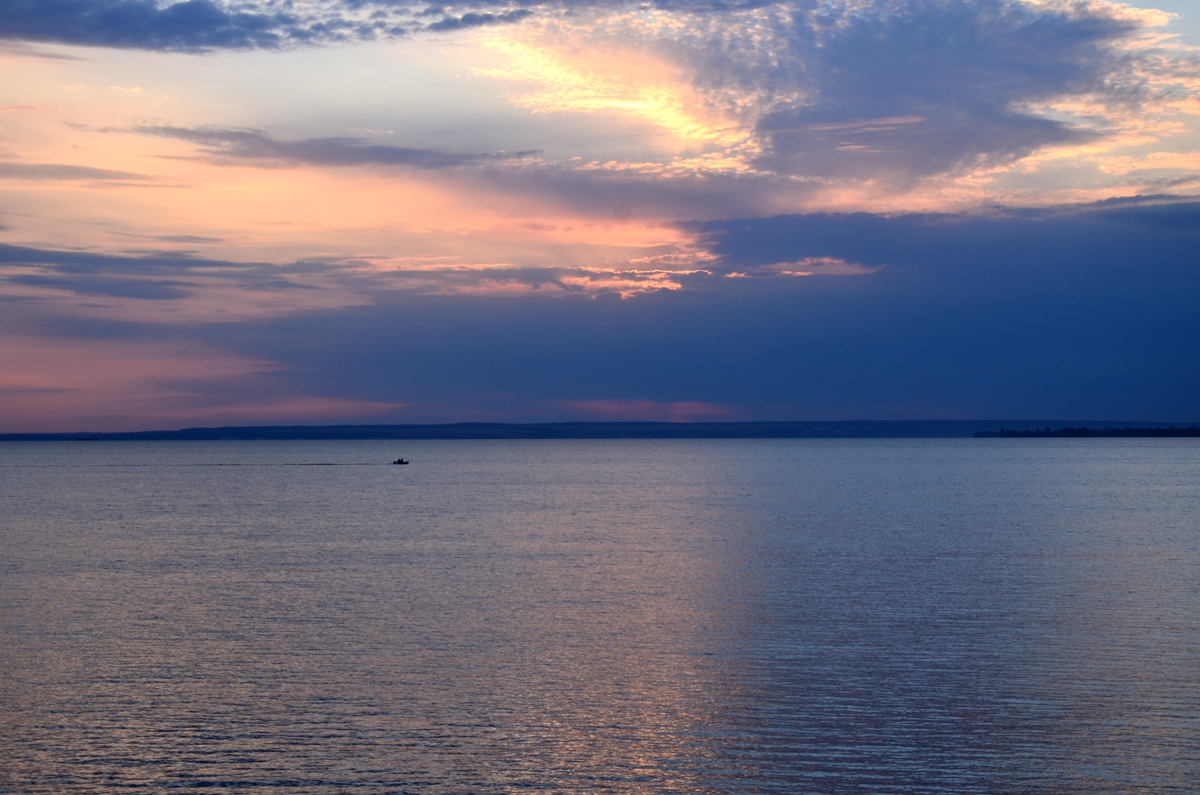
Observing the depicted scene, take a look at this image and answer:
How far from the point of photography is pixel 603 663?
2220 cm

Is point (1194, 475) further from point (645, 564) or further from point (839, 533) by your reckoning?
point (645, 564)

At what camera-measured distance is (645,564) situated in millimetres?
40062

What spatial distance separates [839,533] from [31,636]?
38644mm

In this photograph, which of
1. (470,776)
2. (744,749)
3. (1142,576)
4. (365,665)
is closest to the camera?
(470,776)

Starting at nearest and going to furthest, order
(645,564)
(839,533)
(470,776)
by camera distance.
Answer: (470,776) < (645,564) < (839,533)

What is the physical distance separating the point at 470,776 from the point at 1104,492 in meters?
87.9

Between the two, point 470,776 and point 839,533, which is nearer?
point 470,776

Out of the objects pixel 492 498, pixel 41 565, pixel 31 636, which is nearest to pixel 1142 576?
pixel 31 636

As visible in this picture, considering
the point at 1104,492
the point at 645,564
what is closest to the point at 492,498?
the point at 645,564

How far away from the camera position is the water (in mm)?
15492

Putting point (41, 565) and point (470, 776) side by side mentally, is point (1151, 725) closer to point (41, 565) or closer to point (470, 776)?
A: point (470, 776)

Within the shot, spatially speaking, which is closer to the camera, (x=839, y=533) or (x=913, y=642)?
(x=913, y=642)

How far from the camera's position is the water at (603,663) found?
1549cm

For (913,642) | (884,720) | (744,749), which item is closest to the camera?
(744,749)
